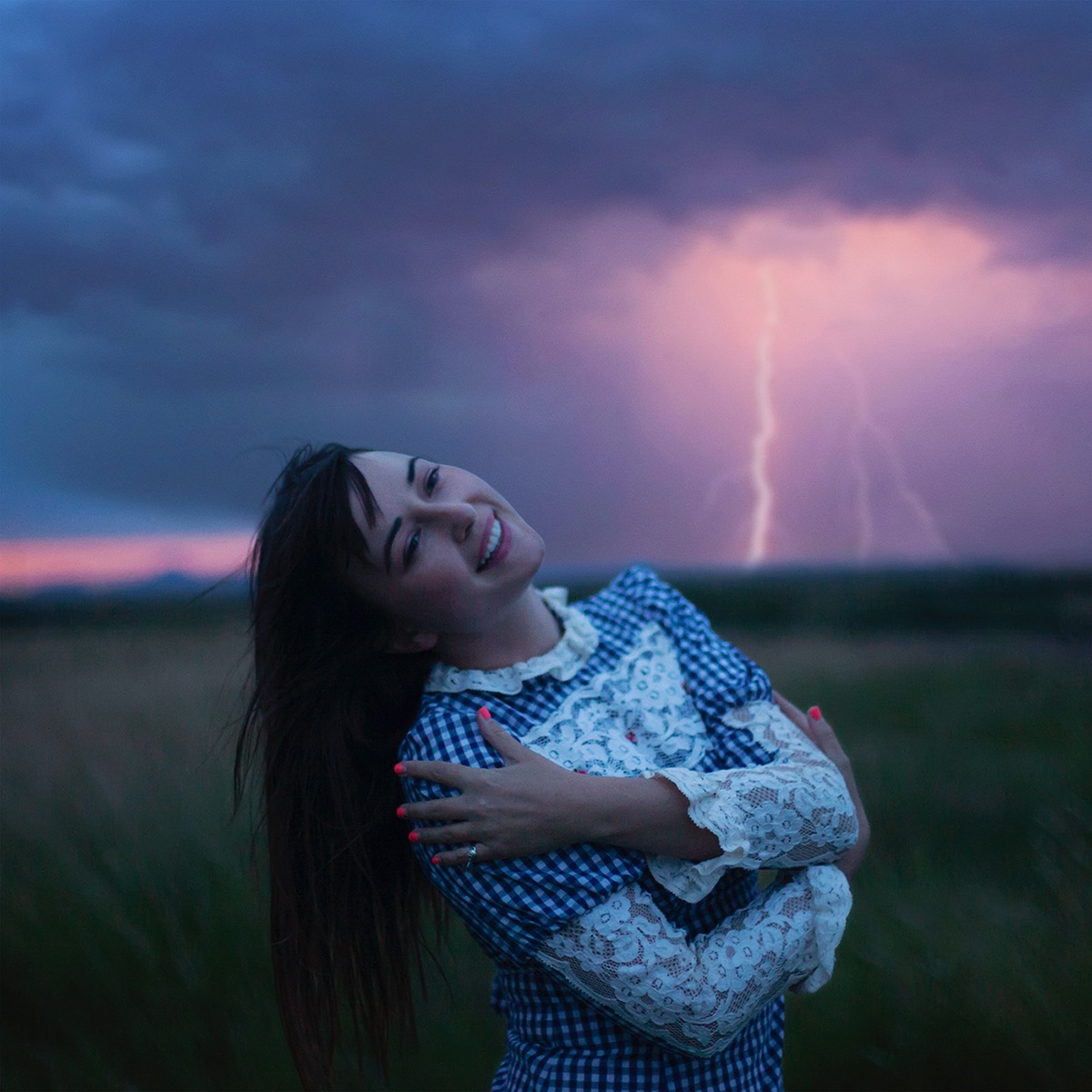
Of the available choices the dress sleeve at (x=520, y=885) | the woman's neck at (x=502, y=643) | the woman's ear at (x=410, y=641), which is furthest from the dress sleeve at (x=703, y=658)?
the woman's ear at (x=410, y=641)

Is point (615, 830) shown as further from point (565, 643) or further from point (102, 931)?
point (102, 931)

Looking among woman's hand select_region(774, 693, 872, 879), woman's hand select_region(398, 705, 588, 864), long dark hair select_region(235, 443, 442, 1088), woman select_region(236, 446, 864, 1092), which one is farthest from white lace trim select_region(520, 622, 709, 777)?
long dark hair select_region(235, 443, 442, 1088)

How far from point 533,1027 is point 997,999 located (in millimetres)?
1801

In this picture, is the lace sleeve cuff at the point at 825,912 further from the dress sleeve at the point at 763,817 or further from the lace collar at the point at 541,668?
the lace collar at the point at 541,668

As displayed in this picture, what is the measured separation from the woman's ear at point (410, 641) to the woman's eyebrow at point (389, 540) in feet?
0.70

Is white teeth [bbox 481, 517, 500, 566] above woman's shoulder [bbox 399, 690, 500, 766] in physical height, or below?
above

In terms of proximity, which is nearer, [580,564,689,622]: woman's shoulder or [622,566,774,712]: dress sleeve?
[622,566,774,712]: dress sleeve

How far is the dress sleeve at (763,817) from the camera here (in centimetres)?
194

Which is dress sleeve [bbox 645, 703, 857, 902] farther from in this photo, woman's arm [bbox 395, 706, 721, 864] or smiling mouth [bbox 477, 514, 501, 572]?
smiling mouth [bbox 477, 514, 501, 572]

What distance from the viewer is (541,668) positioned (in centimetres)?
229

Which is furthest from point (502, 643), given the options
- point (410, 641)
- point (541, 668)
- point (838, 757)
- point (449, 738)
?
point (838, 757)

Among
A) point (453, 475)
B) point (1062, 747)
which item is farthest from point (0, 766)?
point (1062, 747)

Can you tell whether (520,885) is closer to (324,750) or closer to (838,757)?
(324,750)

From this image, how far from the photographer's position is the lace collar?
2252mm
